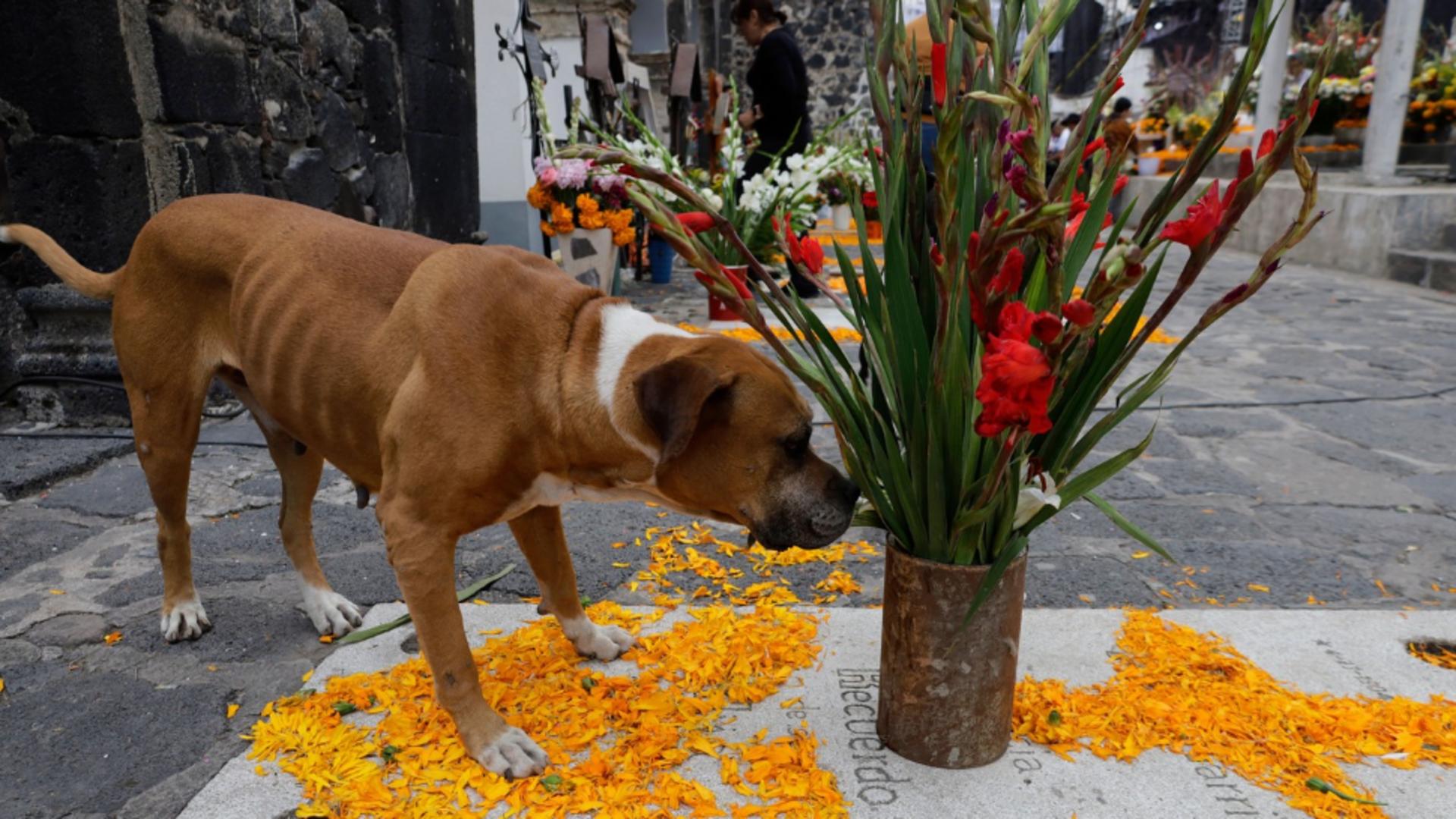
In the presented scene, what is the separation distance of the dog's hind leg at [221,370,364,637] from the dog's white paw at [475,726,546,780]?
86 centimetres

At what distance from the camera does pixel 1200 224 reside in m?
1.45

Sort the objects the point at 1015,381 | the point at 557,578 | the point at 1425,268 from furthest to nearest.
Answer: the point at 1425,268, the point at 557,578, the point at 1015,381

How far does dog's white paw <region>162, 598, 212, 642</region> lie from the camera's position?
2650mm

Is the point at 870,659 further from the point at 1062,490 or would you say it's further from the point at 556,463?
the point at 556,463

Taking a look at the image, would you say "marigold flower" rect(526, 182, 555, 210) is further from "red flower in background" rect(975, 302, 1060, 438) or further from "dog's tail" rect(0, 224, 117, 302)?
"red flower in background" rect(975, 302, 1060, 438)

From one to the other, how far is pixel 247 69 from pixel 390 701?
153 inches

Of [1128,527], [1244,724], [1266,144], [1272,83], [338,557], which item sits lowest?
[338,557]

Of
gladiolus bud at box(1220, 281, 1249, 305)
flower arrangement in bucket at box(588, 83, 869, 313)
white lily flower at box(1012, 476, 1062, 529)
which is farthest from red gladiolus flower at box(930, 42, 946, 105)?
flower arrangement in bucket at box(588, 83, 869, 313)

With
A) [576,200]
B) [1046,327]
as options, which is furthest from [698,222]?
[576,200]

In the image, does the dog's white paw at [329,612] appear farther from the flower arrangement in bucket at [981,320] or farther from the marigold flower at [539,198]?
the marigold flower at [539,198]

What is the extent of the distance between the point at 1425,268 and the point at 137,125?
426 inches

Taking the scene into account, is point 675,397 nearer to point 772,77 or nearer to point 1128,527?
point 1128,527

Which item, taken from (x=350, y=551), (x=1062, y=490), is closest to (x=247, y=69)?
(x=350, y=551)

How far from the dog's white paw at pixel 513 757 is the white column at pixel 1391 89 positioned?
12010 mm
